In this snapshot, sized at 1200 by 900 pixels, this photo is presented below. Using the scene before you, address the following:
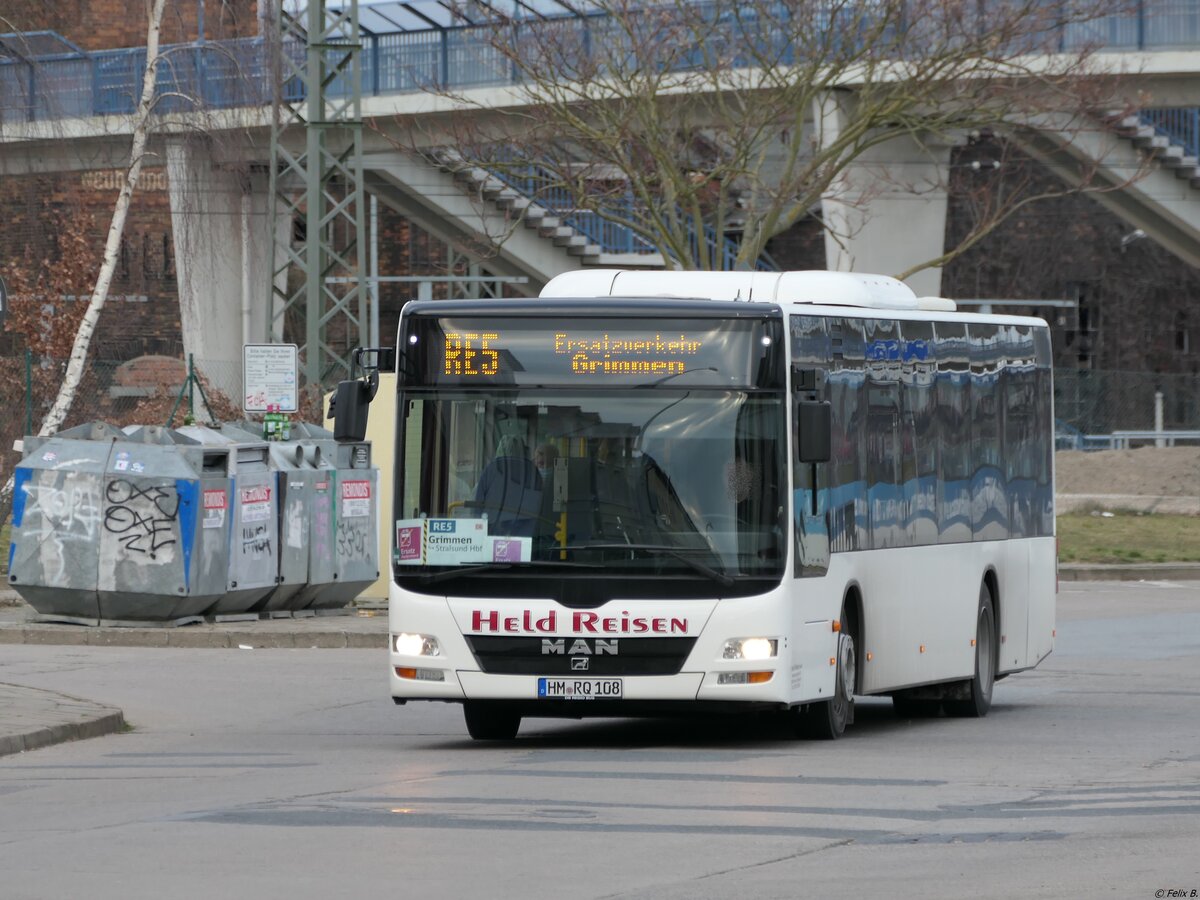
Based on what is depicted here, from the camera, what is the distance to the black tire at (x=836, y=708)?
13.6m

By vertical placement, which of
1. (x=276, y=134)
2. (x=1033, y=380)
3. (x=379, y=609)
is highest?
(x=276, y=134)

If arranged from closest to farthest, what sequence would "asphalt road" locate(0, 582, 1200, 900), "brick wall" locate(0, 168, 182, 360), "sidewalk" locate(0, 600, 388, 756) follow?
"asphalt road" locate(0, 582, 1200, 900)
"sidewalk" locate(0, 600, 388, 756)
"brick wall" locate(0, 168, 182, 360)

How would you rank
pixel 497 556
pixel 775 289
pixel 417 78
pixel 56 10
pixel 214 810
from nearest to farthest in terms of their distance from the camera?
pixel 214 810
pixel 497 556
pixel 775 289
pixel 56 10
pixel 417 78

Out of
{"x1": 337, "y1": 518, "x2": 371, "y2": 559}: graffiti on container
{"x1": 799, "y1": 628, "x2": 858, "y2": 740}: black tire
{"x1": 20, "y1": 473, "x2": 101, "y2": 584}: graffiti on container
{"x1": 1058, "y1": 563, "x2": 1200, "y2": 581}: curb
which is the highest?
{"x1": 20, "y1": 473, "x2": 101, "y2": 584}: graffiti on container

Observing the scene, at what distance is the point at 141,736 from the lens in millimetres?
14383

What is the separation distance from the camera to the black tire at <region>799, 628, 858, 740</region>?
13648 millimetres

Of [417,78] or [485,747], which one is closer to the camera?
[485,747]

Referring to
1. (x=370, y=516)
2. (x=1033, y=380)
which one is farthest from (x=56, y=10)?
(x=1033, y=380)

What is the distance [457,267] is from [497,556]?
48.3m

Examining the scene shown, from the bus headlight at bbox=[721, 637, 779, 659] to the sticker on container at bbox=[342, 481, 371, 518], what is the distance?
443 inches

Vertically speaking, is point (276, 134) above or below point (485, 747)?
above

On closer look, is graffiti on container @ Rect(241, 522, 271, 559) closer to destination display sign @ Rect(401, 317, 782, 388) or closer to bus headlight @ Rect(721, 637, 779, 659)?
destination display sign @ Rect(401, 317, 782, 388)

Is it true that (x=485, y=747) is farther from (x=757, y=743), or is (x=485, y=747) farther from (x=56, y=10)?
(x=56, y=10)

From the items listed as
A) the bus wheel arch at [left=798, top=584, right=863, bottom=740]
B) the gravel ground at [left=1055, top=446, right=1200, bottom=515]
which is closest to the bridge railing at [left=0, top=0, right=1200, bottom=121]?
the gravel ground at [left=1055, top=446, right=1200, bottom=515]
